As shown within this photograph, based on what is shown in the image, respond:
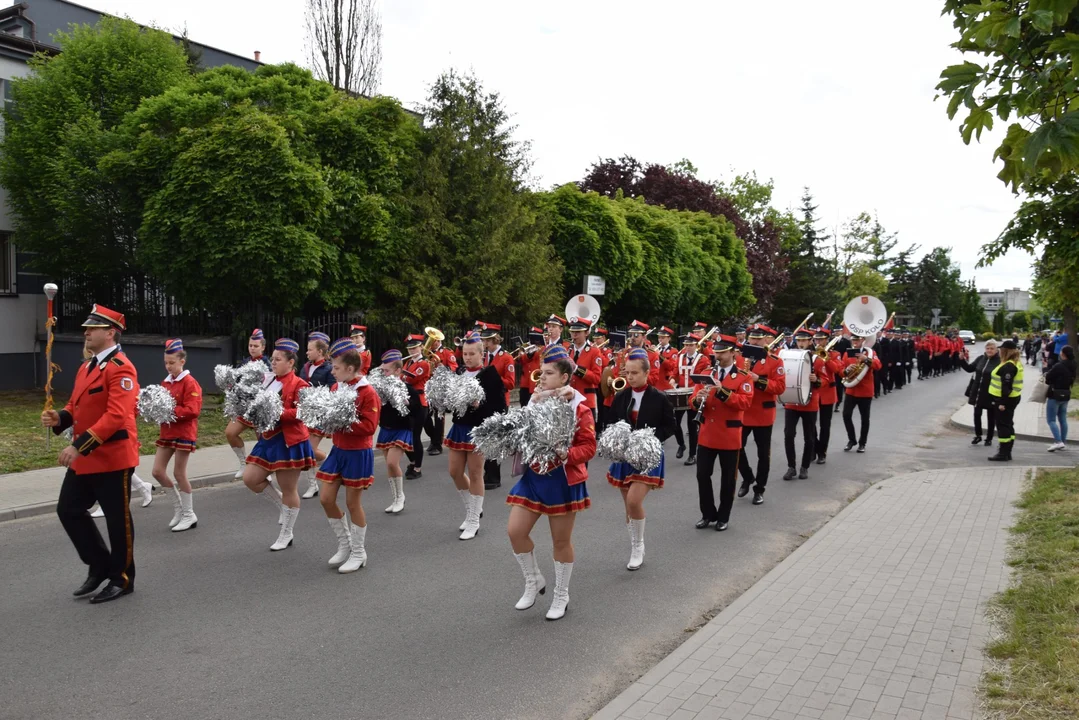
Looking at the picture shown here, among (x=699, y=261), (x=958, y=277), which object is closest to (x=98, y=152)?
(x=699, y=261)

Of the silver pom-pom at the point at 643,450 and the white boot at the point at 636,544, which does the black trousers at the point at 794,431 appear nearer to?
the white boot at the point at 636,544

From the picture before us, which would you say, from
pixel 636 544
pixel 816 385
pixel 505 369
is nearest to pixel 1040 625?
pixel 636 544

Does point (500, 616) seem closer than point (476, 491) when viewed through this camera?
Yes

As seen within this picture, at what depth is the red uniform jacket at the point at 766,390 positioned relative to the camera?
9.86 metres

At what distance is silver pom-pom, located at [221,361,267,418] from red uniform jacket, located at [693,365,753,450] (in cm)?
443

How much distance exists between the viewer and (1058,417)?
14.7 meters

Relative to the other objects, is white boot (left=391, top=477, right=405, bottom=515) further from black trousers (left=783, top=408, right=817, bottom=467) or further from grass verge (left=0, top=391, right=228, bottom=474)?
black trousers (left=783, top=408, right=817, bottom=467)

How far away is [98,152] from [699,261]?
915 inches

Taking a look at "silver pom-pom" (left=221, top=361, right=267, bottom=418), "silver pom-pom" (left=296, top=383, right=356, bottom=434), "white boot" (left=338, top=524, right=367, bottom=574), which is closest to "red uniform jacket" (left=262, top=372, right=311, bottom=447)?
"silver pom-pom" (left=221, top=361, right=267, bottom=418)

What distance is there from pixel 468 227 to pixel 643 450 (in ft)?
48.9

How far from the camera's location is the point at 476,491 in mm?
8648

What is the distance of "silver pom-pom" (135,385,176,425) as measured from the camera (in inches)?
327

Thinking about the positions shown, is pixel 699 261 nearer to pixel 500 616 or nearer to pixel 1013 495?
pixel 1013 495

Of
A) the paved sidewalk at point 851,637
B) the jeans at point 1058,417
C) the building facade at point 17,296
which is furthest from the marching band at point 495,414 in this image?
the building facade at point 17,296
